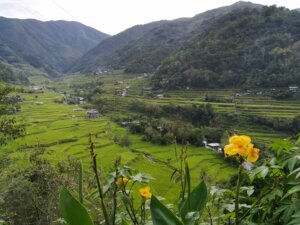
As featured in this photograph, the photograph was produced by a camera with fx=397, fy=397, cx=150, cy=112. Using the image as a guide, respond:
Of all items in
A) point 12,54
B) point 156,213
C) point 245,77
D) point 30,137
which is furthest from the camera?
point 12,54

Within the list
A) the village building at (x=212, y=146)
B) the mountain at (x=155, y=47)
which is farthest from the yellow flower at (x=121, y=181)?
the mountain at (x=155, y=47)

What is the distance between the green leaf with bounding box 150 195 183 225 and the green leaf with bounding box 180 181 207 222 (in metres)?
0.17

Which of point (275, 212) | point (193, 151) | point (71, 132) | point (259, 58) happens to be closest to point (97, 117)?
point (71, 132)

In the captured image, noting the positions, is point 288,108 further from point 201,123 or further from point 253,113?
point 201,123

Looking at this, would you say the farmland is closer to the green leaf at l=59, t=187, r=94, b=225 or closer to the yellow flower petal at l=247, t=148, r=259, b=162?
the yellow flower petal at l=247, t=148, r=259, b=162

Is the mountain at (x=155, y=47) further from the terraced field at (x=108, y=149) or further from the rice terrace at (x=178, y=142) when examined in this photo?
the terraced field at (x=108, y=149)

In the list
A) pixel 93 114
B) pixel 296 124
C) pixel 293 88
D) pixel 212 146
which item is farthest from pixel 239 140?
pixel 293 88

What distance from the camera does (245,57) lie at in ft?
257

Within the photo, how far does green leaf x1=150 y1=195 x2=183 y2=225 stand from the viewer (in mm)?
1184

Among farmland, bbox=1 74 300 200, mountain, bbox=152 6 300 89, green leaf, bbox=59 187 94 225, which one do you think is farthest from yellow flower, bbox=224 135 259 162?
mountain, bbox=152 6 300 89

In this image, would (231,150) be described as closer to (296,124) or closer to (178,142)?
(178,142)

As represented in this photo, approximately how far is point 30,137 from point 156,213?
41.6 metres

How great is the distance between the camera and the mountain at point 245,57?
231 feet

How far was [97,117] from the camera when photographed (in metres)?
54.3
